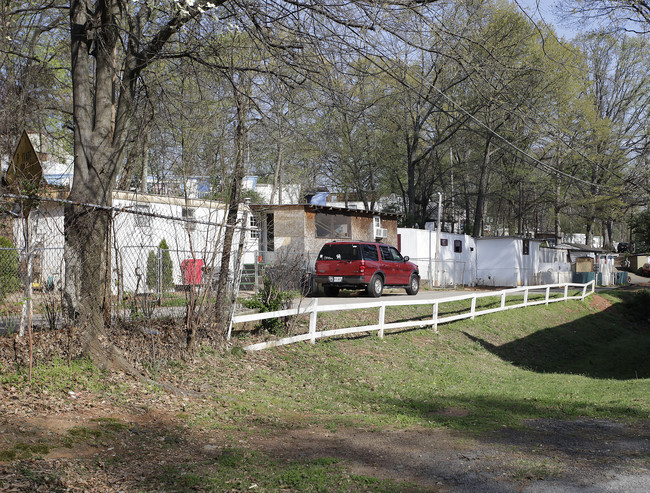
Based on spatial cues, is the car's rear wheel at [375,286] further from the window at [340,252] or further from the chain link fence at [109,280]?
the chain link fence at [109,280]

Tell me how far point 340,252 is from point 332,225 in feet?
23.5

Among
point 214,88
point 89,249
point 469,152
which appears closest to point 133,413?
point 89,249

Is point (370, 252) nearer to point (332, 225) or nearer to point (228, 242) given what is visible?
point (332, 225)

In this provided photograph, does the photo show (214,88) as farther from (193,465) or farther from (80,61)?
(193,465)

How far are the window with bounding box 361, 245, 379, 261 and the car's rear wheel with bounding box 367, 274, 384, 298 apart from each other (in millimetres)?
629

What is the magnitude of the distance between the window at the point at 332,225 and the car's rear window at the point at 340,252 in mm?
5969

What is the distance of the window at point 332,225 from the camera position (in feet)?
85.0

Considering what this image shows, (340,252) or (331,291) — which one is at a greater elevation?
(340,252)

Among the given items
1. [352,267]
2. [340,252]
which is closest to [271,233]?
[340,252]

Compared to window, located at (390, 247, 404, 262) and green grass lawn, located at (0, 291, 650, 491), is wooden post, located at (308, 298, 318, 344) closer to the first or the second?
green grass lawn, located at (0, 291, 650, 491)

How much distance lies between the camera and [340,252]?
19.7 meters

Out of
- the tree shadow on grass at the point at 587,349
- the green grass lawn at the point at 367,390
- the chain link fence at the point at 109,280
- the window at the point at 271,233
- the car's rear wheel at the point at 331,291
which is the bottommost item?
the tree shadow on grass at the point at 587,349

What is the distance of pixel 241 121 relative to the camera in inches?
411

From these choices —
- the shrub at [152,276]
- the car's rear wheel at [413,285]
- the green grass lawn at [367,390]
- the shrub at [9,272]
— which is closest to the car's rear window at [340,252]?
the green grass lawn at [367,390]
